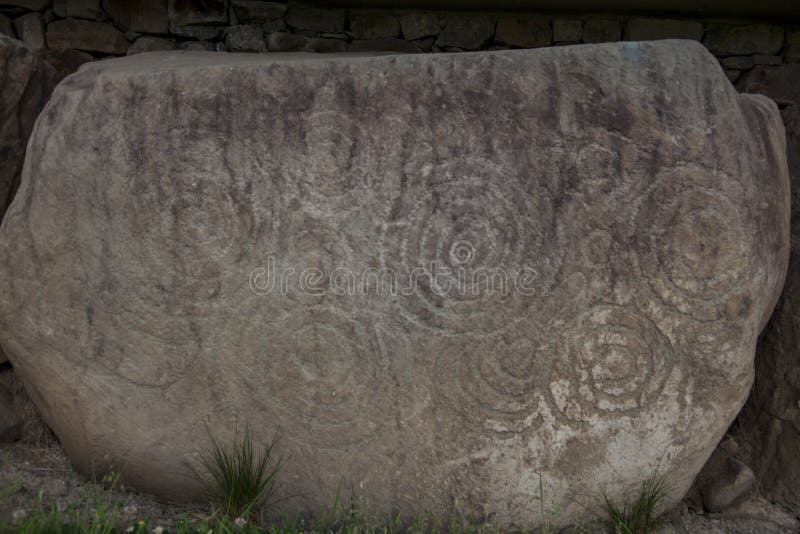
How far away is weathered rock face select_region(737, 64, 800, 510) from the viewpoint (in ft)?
8.00

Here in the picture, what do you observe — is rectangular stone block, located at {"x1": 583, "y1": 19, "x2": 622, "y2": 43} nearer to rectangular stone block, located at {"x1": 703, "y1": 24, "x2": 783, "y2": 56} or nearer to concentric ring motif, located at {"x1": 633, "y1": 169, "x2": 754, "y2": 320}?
rectangular stone block, located at {"x1": 703, "y1": 24, "x2": 783, "y2": 56}

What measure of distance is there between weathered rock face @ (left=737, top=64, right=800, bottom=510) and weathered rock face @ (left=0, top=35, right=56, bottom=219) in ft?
8.18

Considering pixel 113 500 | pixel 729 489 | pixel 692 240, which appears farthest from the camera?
pixel 729 489

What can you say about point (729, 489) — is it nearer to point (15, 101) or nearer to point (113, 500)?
point (113, 500)

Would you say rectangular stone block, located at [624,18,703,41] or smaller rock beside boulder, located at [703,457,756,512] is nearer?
smaller rock beside boulder, located at [703,457,756,512]

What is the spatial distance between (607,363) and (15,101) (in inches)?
80.2

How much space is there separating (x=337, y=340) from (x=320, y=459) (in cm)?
34

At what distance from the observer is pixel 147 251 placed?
2191 millimetres

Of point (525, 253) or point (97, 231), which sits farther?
point (97, 231)

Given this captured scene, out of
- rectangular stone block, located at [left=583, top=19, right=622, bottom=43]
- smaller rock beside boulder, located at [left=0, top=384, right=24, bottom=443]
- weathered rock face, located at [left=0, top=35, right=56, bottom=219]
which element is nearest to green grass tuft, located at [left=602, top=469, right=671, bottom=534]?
smaller rock beside boulder, located at [left=0, top=384, right=24, bottom=443]

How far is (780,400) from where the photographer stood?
2.47 m

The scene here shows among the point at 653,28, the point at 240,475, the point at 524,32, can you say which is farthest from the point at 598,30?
the point at 240,475

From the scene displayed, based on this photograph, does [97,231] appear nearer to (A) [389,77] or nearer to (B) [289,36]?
(A) [389,77]

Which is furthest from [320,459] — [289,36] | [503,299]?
[289,36]
